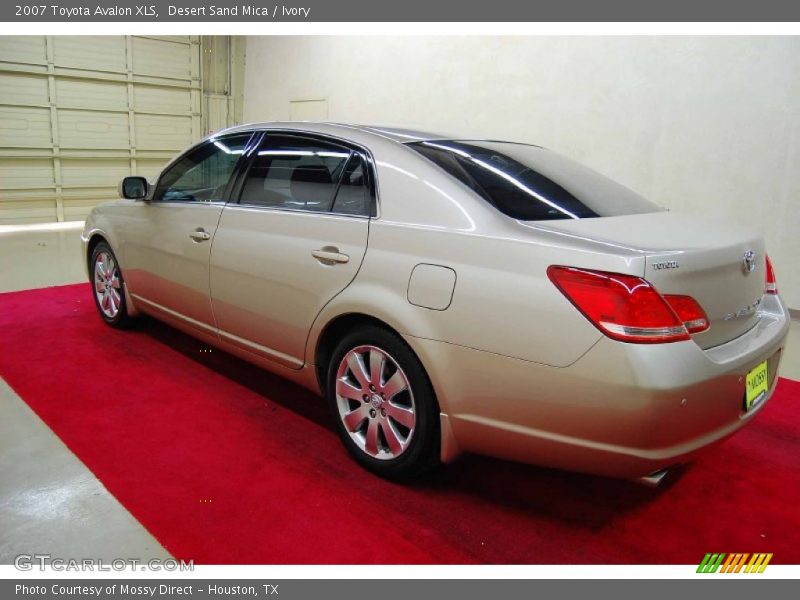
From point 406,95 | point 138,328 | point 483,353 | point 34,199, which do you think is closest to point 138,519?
point 483,353

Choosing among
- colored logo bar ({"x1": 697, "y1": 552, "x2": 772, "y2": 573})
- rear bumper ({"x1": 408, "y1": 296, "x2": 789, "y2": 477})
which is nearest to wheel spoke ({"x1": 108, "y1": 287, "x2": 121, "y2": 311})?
rear bumper ({"x1": 408, "y1": 296, "x2": 789, "y2": 477})

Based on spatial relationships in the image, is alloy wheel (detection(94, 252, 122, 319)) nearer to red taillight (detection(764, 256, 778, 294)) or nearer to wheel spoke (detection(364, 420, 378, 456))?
wheel spoke (detection(364, 420, 378, 456))

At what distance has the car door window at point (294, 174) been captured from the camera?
2.40 meters

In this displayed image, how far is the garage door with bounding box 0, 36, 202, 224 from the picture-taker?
28.8ft

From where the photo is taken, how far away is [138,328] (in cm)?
381

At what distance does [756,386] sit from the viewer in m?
1.91

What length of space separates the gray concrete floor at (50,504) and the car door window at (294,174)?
1.26m

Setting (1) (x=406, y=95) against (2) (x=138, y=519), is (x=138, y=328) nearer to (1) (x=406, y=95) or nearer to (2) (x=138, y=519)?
(2) (x=138, y=519)

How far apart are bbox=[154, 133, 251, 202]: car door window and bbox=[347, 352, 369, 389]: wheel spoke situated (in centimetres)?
113

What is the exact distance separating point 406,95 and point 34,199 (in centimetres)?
581

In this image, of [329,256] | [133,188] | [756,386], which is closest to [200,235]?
[133,188]

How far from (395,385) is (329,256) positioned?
537mm

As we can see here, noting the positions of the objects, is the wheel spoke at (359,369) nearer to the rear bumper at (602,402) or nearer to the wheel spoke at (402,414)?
the wheel spoke at (402,414)

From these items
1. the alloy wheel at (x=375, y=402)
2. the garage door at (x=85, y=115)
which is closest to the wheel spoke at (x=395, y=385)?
the alloy wheel at (x=375, y=402)
